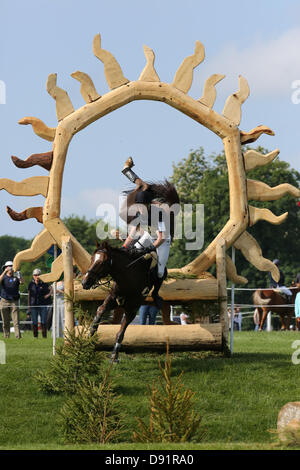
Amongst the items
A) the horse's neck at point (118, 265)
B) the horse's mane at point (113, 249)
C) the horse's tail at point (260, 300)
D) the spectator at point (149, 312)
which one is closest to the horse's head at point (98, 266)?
the horse's mane at point (113, 249)

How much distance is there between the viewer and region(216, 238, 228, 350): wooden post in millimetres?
14328

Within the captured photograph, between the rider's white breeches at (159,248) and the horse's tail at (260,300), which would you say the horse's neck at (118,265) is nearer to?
the rider's white breeches at (159,248)

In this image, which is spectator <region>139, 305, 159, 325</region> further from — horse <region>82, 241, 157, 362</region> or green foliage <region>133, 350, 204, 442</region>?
green foliage <region>133, 350, 204, 442</region>

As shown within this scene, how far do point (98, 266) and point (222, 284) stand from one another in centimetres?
278

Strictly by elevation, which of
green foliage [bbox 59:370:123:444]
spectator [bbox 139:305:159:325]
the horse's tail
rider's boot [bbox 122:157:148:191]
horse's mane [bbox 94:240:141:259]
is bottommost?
green foliage [bbox 59:370:123:444]

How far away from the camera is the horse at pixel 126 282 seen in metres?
12.9

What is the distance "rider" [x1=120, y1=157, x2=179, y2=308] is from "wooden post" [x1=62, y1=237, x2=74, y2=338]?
112cm

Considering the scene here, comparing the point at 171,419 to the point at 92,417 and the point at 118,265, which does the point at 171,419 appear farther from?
the point at 118,265

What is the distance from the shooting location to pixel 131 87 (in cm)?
1456

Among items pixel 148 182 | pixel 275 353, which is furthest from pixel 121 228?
pixel 275 353

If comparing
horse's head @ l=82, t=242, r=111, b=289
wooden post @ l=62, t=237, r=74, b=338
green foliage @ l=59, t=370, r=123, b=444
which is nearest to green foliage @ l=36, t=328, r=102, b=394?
horse's head @ l=82, t=242, r=111, b=289

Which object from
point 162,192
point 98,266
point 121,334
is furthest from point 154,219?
point 121,334

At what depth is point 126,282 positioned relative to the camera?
1309cm
